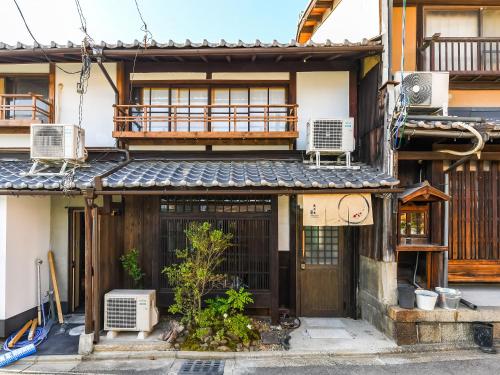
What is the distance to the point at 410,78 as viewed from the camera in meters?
6.89

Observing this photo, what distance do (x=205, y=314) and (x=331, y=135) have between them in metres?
5.22

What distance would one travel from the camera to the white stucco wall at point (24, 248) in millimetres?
6695

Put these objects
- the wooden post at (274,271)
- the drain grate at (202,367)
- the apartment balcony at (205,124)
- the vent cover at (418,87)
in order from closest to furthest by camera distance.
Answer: the drain grate at (202,367) → the vent cover at (418,87) → the wooden post at (274,271) → the apartment balcony at (205,124)

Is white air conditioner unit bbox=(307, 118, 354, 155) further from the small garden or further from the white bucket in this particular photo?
the white bucket

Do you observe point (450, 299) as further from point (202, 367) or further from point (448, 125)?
point (202, 367)

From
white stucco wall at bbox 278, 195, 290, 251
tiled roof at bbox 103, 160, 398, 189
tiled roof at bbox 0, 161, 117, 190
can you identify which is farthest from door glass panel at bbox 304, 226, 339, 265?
tiled roof at bbox 0, 161, 117, 190

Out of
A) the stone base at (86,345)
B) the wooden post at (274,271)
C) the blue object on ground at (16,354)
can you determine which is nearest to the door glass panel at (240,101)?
the wooden post at (274,271)

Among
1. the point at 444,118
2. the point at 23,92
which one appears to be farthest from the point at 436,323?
the point at 23,92

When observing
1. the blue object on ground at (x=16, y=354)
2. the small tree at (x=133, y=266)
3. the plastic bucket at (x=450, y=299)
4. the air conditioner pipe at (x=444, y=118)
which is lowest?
the blue object on ground at (x=16, y=354)

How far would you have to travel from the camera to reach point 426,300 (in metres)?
6.41

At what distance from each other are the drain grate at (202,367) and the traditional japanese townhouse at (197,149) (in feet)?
6.78

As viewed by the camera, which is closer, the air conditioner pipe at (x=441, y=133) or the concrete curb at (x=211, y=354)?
the concrete curb at (x=211, y=354)

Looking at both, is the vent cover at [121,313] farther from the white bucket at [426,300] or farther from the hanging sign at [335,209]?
the white bucket at [426,300]

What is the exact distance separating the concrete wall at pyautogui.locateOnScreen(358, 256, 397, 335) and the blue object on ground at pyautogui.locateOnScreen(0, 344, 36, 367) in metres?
7.61
